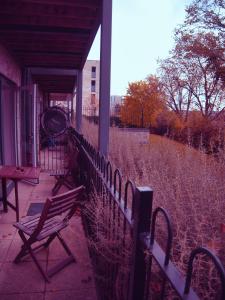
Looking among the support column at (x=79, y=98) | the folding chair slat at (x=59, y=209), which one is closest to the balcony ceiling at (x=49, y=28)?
the support column at (x=79, y=98)

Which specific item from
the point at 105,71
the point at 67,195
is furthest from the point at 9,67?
the point at 67,195

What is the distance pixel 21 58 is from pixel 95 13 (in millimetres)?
3397

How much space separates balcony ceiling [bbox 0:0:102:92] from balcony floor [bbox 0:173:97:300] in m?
2.82

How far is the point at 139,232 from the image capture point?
4.14 ft

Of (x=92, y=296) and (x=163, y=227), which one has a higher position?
(x=163, y=227)

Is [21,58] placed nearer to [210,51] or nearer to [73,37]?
[73,37]

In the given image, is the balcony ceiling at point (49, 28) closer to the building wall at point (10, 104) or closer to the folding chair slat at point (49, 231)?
the building wall at point (10, 104)

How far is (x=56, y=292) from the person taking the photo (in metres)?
2.49

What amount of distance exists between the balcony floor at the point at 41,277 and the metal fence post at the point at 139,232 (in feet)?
4.37

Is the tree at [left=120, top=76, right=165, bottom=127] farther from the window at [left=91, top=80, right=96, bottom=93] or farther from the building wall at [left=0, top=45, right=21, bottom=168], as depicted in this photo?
the window at [left=91, top=80, right=96, bottom=93]

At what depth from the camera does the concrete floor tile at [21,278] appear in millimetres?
2502

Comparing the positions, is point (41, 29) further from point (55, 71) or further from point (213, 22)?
point (213, 22)

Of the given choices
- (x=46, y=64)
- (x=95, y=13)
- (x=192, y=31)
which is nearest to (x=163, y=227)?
(x=95, y=13)

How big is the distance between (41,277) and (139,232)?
1829 millimetres
